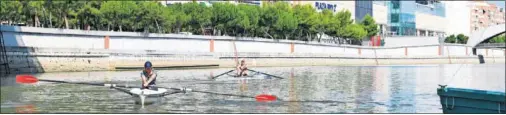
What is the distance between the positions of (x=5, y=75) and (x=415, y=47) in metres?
72.6

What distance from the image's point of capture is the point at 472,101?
17.5m

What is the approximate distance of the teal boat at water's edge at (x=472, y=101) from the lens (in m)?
17.0

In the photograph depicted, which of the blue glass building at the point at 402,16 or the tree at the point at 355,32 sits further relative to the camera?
the blue glass building at the point at 402,16

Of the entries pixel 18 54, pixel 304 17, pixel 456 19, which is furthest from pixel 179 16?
pixel 456 19

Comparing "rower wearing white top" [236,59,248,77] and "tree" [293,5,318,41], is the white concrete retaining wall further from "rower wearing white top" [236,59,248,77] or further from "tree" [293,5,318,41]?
"rower wearing white top" [236,59,248,77]

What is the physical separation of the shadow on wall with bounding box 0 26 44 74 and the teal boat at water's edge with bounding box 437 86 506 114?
108 feet

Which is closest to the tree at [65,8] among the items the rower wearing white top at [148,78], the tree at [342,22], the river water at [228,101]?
the river water at [228,101]

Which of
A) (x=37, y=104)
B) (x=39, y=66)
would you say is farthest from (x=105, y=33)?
(x=37, y=104)

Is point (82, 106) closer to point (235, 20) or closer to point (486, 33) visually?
point (235, 20)

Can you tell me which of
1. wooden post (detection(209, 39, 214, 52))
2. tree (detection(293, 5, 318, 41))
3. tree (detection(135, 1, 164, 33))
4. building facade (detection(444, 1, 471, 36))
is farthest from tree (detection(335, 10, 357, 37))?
building facade (detection(444, 1, 471, 36))

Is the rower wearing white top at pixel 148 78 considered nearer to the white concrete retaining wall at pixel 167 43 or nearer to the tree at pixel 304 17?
the white concrete retaining wall at pixel 167 43

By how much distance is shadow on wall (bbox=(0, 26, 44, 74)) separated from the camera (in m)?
45.9

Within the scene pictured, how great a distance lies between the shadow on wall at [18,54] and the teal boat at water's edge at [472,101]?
108 ft

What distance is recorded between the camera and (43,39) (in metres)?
53.5
